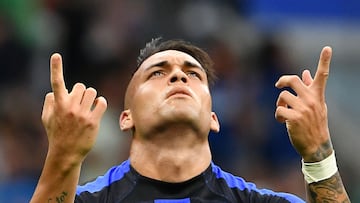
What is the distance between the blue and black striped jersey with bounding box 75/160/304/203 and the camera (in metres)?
5.88

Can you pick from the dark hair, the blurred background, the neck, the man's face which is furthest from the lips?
the blurred background

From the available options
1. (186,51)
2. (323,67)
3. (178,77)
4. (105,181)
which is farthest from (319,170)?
(186,51)

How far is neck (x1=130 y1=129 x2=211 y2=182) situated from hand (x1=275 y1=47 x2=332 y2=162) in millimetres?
695

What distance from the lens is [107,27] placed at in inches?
424

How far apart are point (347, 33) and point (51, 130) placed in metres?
7.05

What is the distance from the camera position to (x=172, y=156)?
5.99 metres

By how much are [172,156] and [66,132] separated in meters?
0.90

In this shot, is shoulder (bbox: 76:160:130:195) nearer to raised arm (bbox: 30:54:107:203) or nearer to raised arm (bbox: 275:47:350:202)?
raised arm (bbox: 30:54:107:203)

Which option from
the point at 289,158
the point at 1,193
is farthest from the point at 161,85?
the point at 289,158

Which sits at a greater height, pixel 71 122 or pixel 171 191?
pixel 71 122

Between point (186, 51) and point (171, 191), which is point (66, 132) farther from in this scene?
point (186, 51)

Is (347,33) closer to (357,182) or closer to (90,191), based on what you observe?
(357,182)

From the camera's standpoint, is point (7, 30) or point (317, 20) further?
point (317, 20)

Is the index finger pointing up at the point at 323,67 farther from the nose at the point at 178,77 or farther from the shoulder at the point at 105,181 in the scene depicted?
the shoulder at the point at 105,181
